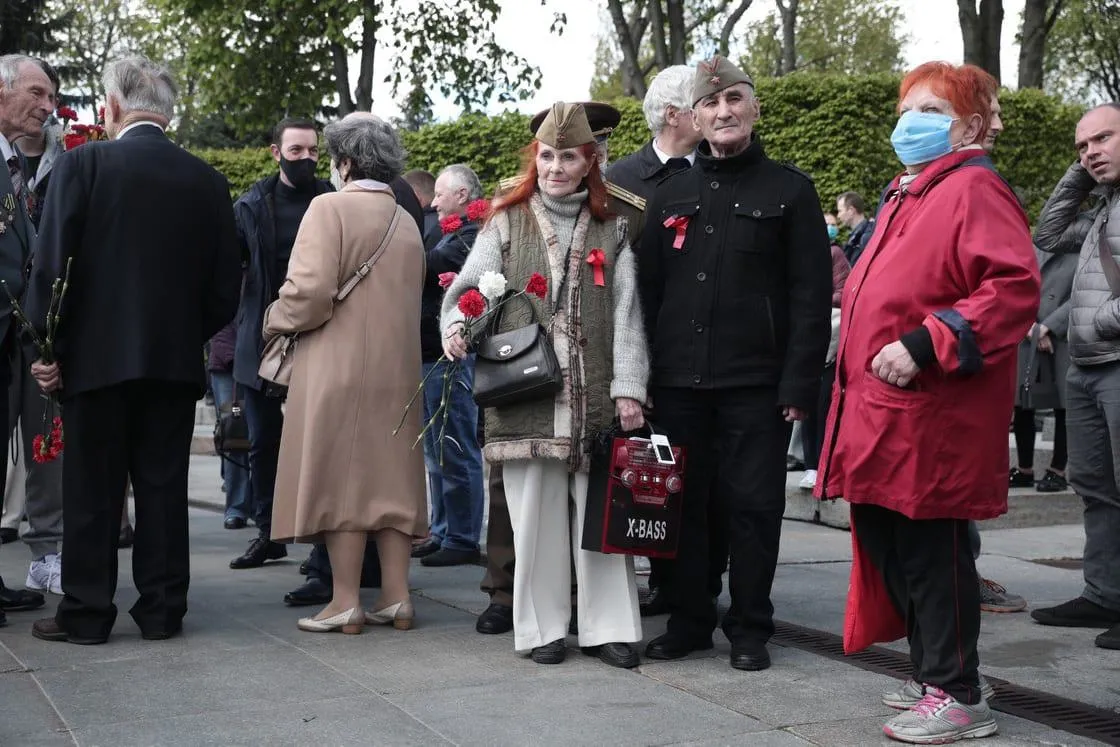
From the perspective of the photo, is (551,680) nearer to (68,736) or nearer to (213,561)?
(68,736)

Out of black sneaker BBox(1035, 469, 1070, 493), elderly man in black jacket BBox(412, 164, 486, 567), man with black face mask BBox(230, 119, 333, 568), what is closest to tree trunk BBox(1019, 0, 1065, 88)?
black sneaker BBox(1035, 469, 1070, 493)

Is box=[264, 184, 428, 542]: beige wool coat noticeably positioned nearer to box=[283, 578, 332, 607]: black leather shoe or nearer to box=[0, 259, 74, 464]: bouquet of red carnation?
box=[283, 578, 332, 607]: black leather shoe

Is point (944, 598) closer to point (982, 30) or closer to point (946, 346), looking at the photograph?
point (946, 346)

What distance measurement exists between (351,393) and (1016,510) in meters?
5.17

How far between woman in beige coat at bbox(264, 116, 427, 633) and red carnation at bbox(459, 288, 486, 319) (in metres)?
0.69

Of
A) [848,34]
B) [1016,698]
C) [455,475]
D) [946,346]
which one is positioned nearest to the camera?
[946,346]

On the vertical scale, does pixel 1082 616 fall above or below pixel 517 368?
below

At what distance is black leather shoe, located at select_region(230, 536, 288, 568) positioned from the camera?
7066mm

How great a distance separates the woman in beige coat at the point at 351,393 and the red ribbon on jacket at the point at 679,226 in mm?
1243

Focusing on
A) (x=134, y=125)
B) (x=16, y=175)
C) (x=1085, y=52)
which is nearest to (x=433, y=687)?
(x=134, y=125)

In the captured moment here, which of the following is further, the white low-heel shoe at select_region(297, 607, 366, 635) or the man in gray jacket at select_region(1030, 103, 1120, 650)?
the man in gray jacket at select_region(1030, 103, 1120, 650)

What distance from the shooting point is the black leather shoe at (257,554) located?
7.07 meters

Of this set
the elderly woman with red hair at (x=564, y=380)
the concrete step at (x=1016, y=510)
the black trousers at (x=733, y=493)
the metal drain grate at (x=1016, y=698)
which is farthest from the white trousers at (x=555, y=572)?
the concrete step at (x=1016, y=510)

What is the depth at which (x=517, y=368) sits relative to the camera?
15.7 feet
